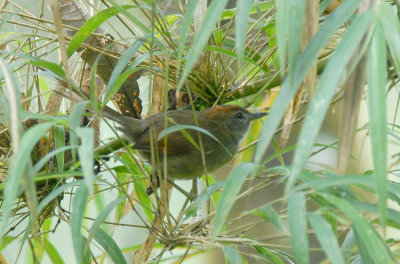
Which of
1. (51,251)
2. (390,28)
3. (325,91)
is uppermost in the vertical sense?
(390,28)

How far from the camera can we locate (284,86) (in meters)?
1.35

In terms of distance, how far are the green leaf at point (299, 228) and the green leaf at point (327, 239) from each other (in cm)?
5

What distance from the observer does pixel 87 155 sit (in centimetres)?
138

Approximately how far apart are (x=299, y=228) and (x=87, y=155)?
563 millimetres

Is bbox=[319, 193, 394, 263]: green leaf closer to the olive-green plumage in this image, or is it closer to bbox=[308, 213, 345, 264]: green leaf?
bbox=[308, 213, 345, 264]: green leaf

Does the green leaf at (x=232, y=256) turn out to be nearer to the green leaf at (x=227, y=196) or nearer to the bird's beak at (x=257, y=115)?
the green leaf at (x=227, y=196)

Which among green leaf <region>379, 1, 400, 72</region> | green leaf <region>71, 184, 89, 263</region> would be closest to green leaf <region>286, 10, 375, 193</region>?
green leaf <region>379, 1, 400, 72</region>

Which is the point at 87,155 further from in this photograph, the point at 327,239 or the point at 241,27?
the point at 327,239

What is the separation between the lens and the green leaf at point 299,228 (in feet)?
4.47

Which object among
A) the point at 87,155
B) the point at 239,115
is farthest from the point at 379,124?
the point at 239,115

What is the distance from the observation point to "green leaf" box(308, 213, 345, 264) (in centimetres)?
133

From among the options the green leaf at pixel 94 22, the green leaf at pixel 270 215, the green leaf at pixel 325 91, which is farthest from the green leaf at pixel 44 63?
the green leaf at pixel 325 91

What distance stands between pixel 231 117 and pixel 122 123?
0.61 m

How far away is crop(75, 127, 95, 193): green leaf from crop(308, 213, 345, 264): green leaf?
59cm
